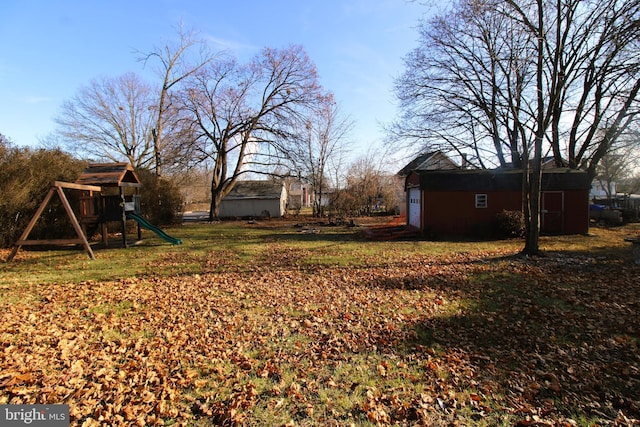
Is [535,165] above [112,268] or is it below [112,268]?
above

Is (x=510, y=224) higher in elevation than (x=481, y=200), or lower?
lower

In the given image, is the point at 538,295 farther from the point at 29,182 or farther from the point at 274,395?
the point at 29,182

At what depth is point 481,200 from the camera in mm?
17219

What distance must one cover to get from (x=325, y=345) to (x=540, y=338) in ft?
9.86

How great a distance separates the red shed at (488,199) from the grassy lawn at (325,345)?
820 centimetres

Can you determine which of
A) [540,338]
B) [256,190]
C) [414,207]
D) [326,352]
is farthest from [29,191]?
[256,190]

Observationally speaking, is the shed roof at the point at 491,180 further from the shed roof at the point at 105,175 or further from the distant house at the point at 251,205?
the distant house at the point at 251,205

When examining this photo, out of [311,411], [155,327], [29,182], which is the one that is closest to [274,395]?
[311,411]

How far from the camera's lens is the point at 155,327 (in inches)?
202

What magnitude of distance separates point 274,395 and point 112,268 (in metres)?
7.90

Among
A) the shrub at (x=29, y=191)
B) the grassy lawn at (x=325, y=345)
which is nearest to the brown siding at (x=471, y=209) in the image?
the grassy lawn at (x=325, y=345)

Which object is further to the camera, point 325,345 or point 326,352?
point 325,345

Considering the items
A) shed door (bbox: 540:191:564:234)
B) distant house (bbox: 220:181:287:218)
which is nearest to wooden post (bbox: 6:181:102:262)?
shed door (bbox: 540:191:564:234)

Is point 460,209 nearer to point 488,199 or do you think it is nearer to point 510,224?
point 488,199
